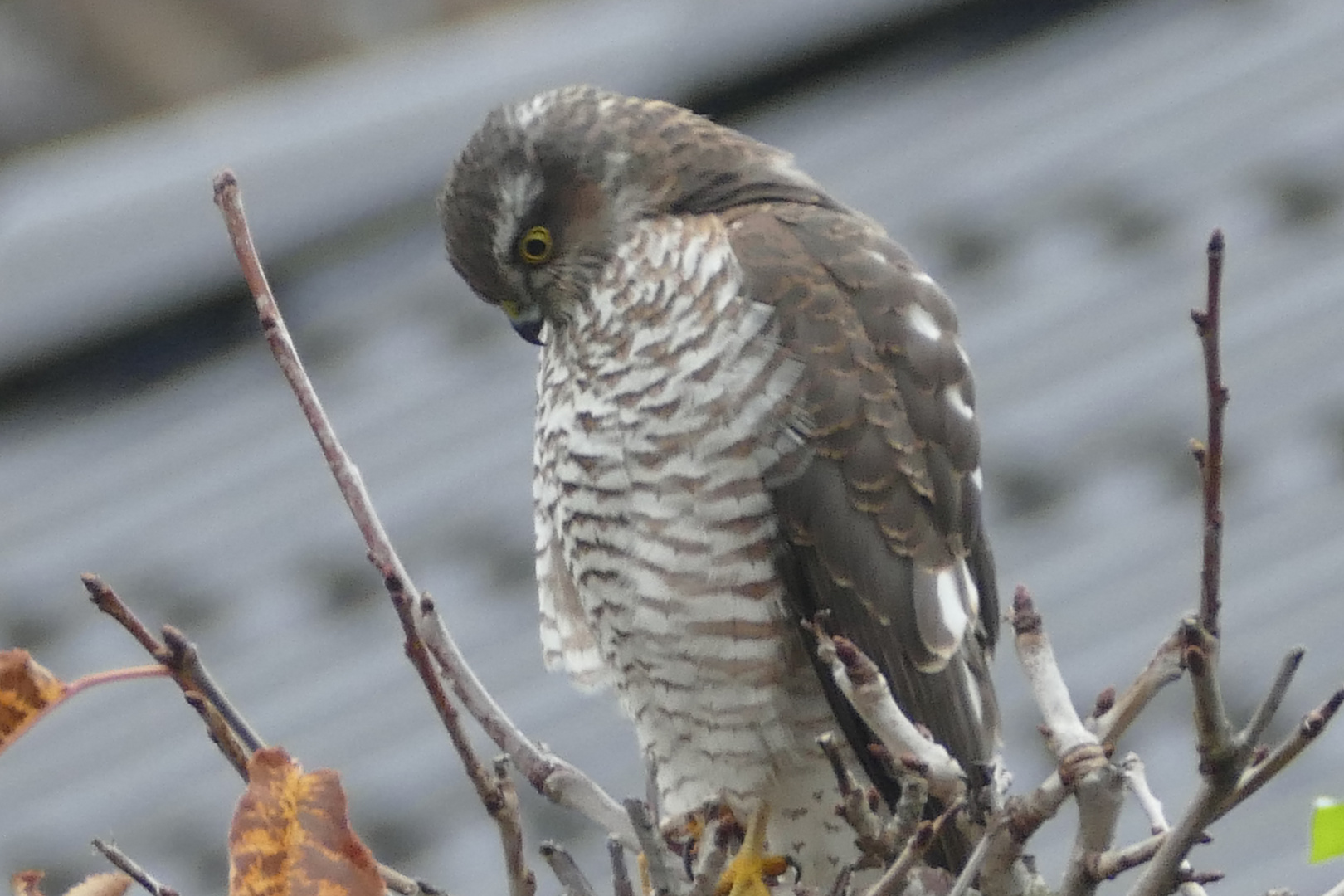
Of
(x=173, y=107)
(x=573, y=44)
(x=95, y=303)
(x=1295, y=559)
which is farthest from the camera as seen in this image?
(x=173, y=107)

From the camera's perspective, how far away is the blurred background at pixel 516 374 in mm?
5273

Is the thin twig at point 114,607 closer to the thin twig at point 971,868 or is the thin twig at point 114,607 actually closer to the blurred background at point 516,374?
the thin twig at point 971,868

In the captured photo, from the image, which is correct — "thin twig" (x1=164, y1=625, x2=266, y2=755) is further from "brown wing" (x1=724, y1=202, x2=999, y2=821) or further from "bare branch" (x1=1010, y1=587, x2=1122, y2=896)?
"brown wing" (x1=724, y1=202, x2=999, y2=821)

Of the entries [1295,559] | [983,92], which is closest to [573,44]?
[983,92]

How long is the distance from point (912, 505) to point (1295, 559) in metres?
2.75

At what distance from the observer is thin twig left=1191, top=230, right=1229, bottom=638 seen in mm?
1499

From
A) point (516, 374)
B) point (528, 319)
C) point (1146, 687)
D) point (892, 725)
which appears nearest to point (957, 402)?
point (528, 319)

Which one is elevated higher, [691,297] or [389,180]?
[389,180]

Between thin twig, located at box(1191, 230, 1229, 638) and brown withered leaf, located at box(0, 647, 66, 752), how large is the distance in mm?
920

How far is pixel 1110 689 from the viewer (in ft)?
6.27

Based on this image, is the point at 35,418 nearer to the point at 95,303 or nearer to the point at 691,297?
the point at 95,303

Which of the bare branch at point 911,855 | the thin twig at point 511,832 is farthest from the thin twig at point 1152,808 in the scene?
the thin twig at point 511,832

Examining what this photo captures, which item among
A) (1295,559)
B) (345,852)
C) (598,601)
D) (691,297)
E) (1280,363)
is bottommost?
(345,852)

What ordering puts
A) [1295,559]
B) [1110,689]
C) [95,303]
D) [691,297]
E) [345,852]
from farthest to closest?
[95,303] → [1295,559] → [691,297] → [1110,689] → [345,852]
